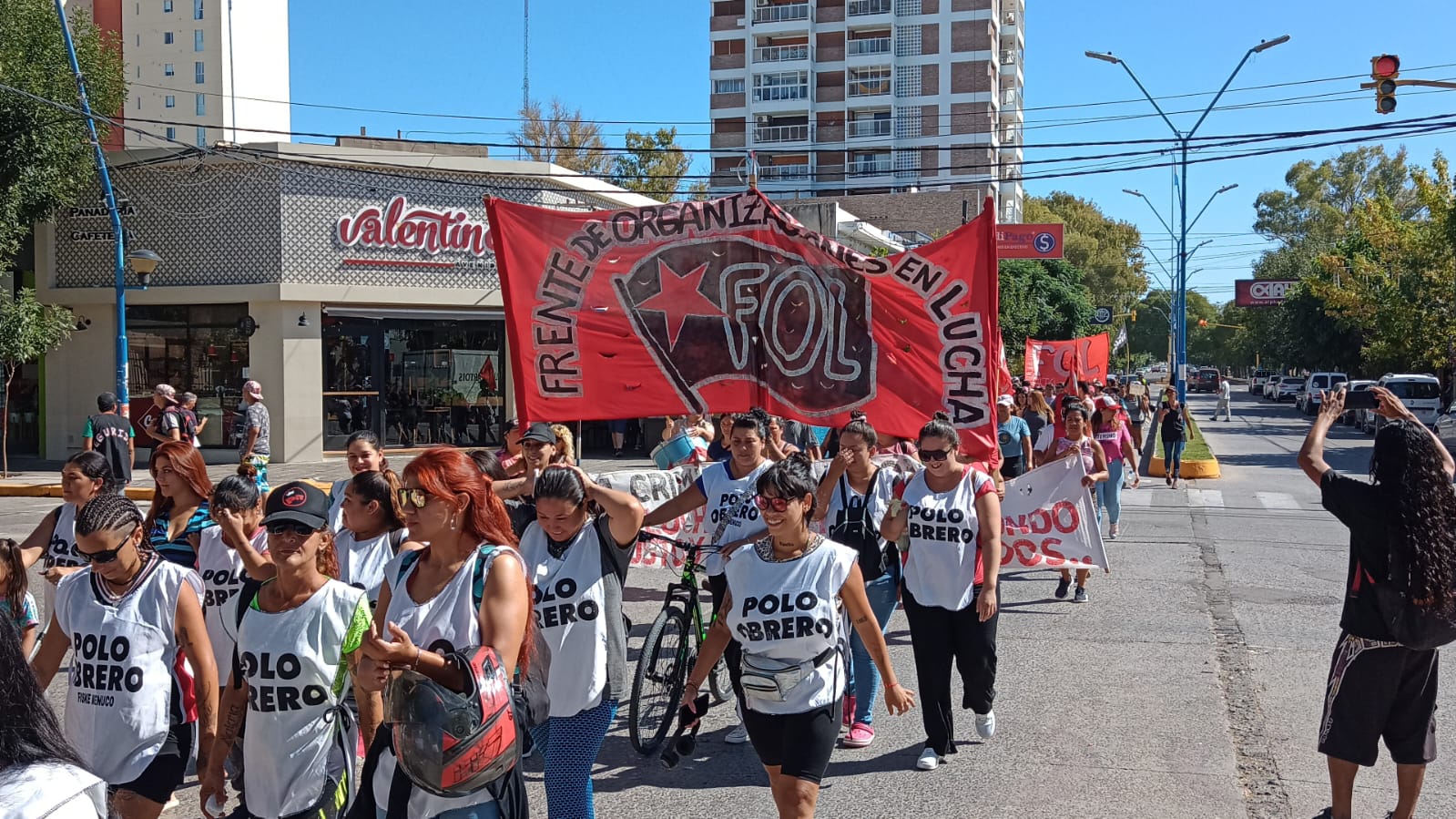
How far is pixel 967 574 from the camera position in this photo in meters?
6.11

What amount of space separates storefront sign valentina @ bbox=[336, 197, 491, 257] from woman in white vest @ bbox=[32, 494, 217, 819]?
20750 mm

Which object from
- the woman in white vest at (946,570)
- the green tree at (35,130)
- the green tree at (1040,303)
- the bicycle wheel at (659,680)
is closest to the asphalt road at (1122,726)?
the bicycle wheel at (659,680)

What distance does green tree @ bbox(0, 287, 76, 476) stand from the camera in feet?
69.3

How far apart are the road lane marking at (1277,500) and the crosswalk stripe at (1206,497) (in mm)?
612

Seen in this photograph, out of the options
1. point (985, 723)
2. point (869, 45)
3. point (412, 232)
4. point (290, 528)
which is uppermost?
point (869, 45)

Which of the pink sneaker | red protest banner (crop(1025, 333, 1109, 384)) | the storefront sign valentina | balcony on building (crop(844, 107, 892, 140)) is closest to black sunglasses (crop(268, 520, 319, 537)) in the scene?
the pink sneaker

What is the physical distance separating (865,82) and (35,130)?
188 feet

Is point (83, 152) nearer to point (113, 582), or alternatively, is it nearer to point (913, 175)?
point (113, 582)

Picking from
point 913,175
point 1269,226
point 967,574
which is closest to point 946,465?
point 967,574

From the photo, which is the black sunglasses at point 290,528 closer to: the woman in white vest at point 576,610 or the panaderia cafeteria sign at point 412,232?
the woman in white vest at point 576,610

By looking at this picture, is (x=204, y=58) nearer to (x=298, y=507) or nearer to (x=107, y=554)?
(x=107, y=554)

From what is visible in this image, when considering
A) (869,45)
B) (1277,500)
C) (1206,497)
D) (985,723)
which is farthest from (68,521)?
(869,45)

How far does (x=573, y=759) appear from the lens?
4309 millimetres

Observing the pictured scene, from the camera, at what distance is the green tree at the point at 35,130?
21688 mm
